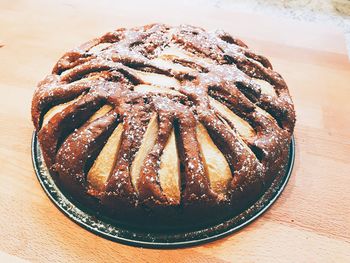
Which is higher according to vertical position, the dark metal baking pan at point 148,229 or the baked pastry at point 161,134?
the baked pastry at point 161,134

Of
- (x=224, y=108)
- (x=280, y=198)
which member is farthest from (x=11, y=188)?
(x=280, y=198)

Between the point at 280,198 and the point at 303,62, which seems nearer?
the point at 280,198

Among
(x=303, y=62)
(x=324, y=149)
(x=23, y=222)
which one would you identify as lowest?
(x=23, y=222)

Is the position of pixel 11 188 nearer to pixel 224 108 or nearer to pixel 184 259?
pixel 184 259

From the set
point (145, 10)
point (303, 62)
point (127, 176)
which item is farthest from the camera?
point (145, 10)

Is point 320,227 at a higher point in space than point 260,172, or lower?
lower

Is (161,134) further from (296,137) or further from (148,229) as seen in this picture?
(296,137)
